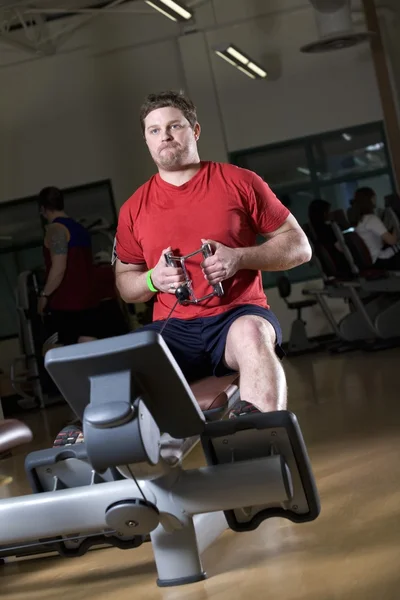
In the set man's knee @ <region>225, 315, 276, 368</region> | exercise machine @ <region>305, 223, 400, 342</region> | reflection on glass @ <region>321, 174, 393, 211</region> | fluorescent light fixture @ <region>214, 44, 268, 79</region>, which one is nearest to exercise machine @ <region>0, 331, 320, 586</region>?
man's knee @ <region>225, 315, 276, 368</region>

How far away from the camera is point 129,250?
110 inches

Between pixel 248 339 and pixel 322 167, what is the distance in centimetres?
817

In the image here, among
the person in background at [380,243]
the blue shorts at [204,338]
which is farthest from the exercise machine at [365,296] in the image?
the blue shorts at [204,338]

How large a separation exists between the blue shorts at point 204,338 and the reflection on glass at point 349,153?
7948mm

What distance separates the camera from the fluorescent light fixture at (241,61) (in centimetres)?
974

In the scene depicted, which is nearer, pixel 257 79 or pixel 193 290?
pixel 193 290

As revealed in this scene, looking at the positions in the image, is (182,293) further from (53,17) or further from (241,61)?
(53,17)

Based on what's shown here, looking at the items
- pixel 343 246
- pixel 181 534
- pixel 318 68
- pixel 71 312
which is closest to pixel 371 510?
pixel 181 534

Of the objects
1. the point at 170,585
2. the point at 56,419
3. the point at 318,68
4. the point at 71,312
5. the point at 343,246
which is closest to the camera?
the point at 170,585

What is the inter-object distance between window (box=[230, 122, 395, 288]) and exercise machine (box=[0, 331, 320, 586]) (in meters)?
8.00

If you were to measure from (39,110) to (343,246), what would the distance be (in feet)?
13.9

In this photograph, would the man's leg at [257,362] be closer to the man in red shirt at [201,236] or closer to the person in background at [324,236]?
the man in red shirt at [201,236]

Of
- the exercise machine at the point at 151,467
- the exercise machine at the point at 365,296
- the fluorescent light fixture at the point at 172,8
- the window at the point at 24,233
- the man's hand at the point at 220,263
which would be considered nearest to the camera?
the exercise machine at the point at 151,467

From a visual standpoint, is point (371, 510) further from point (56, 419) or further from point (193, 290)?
point (56, 419)
